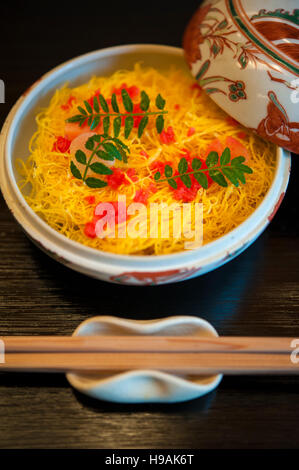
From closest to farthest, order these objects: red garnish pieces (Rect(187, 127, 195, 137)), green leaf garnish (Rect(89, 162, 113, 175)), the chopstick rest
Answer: the chopstick rest, green leaf garnish (Rect(89, 162, 113, 175)), red garnish pieces (Rect(187, 127, 195, 137))

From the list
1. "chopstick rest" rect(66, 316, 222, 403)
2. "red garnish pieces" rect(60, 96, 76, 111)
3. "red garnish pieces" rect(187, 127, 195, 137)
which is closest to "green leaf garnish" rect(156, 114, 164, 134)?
"red garnish pieces" rect(187, 127, 195, 137)

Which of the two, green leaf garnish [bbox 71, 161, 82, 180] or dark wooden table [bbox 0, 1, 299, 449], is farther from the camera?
green leaf garnish [bbox 71, 161, 82, 180]

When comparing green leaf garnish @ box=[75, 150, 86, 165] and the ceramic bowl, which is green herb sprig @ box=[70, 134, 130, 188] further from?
the ceramic bowl

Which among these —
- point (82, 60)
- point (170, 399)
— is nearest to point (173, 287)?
point (170, 399)

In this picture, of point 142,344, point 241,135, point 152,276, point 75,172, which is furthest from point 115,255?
point 241,135

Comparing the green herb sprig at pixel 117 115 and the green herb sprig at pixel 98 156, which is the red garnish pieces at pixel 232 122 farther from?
the green herb sprig at pixel 98 156

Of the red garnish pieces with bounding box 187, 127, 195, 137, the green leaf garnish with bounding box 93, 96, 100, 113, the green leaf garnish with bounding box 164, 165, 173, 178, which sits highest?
the green leaf garnish with bounding box 93, 96, 100, 113
